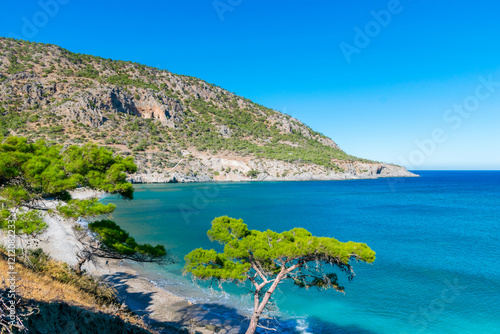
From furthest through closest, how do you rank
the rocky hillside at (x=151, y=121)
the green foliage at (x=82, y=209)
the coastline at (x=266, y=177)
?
the coastline at (x=266, y=177), the rocky hillside at (x=151, y=121), the green foliage at (x=82, y=209)

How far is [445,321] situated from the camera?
12828 mm

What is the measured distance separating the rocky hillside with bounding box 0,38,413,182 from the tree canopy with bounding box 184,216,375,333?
7933 cm

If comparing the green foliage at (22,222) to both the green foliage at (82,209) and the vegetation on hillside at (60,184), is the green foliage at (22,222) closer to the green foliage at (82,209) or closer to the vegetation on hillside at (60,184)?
the vegetation on hillside at (60,184)

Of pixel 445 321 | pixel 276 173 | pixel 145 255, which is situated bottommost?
pixel 145 255

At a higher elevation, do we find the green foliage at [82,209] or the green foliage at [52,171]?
the green foliage at [52,171]

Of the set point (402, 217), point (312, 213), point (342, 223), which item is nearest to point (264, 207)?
point (312, 213)

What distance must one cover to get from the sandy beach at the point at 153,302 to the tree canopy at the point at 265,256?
141 inches

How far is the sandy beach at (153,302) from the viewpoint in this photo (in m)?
11.3

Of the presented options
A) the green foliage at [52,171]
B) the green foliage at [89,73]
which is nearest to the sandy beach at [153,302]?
the green foliage at [52,171]

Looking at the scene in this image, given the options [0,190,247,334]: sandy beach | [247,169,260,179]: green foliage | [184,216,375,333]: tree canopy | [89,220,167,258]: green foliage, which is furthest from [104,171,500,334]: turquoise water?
[247,169,260,179]: green foliage

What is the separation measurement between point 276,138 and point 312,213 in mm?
100221

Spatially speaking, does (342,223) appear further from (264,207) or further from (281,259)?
(281,259)

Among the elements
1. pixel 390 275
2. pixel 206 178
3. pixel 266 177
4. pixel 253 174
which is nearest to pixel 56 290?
pixel 390 275

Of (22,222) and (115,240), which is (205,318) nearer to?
(115,240)
